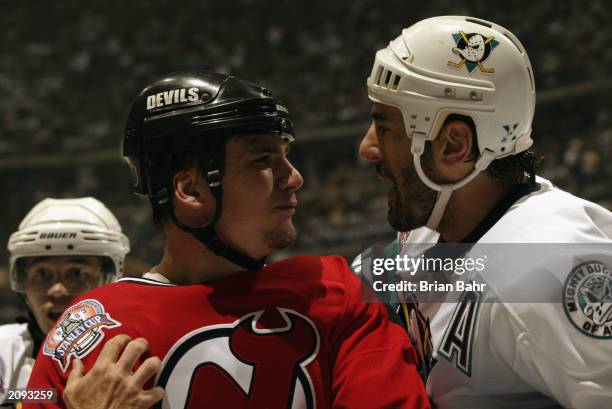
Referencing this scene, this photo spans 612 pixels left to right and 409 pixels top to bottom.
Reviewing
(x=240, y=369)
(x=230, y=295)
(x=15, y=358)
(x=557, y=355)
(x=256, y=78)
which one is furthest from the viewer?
(x=256, y=78)

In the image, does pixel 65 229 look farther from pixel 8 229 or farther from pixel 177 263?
pixel 8 229

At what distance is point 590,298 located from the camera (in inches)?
80.4

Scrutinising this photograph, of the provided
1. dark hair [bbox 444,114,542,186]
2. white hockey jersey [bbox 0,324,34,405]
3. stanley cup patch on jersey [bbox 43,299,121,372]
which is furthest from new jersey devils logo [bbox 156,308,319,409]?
white hockey jersey [bbox 0,324,34,405]

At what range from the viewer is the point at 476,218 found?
2.44 meters

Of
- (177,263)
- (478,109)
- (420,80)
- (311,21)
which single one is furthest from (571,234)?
(311,21)

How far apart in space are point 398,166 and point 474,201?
245 mm

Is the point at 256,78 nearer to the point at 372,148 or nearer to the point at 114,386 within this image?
the point at 372,148

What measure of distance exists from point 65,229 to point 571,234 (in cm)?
211

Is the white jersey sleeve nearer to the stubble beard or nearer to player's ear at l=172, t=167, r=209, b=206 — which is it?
the stubble beard

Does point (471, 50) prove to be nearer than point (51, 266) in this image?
Yes

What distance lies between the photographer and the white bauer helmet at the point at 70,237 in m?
3.41

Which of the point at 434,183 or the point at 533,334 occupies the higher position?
the point at 434,183

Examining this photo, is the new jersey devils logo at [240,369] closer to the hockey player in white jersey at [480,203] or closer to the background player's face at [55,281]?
the hockey player in white jersey at [480,203]

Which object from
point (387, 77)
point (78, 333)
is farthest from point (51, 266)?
point (387, 77)
